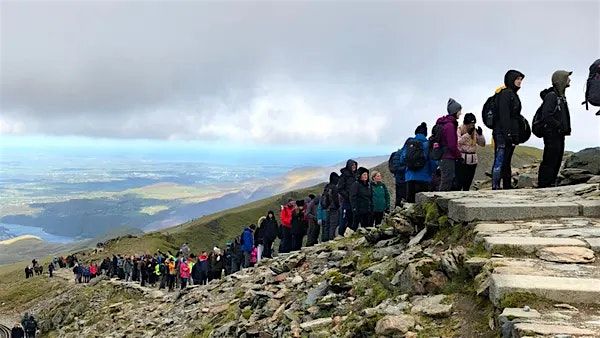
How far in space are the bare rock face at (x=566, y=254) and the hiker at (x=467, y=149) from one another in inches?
272

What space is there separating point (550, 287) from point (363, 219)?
12.8m

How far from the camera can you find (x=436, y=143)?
1495 centimetres

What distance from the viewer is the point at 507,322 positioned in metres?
6.52

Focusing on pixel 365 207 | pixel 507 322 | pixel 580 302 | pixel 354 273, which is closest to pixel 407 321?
pixel 507 322

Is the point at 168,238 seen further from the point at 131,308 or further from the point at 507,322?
the point at 507,322

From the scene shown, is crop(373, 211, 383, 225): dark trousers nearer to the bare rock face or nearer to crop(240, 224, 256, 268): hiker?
crop(240, 224, 256, 268): hiker

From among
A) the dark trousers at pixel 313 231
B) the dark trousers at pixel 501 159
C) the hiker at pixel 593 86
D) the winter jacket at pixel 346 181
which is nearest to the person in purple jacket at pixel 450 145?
the dark trousers at pixel 501 159

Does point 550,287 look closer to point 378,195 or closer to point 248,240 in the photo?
point 378,195

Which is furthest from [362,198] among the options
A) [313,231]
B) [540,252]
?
[540,252]


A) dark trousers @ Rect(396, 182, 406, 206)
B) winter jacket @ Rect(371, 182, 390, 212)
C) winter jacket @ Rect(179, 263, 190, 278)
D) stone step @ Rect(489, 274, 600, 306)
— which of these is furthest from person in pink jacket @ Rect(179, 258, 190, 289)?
stone step @ Rect(489, 274, 600, 306)

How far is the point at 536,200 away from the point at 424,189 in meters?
5.06

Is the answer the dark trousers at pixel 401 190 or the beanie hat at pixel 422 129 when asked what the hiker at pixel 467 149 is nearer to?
the beanie hat at pixel 422 129

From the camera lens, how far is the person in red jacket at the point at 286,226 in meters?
23.4

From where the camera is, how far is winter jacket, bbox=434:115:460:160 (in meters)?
14.7
